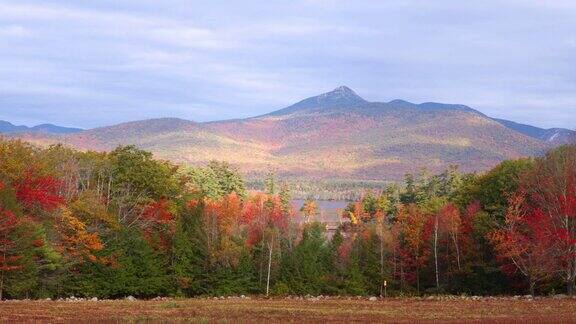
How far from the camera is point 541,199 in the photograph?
61094 mm

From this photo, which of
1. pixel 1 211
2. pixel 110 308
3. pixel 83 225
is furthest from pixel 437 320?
pixel 83 225

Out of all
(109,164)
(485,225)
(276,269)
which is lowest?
(276,269)

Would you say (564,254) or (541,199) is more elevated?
(541,199)

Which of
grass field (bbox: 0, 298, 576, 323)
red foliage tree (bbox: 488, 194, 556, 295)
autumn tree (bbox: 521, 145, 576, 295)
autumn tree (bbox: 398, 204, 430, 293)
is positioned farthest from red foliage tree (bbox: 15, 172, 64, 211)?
autumn tree (bbox: 521, 145, 576, 295)

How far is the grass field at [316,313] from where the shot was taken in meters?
36.3

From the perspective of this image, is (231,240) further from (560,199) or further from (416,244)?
(560,199)

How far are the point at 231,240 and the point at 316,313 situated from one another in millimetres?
38822

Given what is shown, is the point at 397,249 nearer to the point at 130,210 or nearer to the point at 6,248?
the point at 130,210

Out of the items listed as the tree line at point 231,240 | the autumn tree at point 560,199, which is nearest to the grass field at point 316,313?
the autumn tree at point 560,199

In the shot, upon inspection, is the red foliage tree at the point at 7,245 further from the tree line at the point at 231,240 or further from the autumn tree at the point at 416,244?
the autumn tree at the point at 416,244

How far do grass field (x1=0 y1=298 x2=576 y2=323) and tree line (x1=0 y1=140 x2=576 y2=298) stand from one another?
15698 mm

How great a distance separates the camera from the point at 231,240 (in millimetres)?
79188

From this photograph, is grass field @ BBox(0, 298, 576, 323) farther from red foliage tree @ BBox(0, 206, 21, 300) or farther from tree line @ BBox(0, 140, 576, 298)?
tree line @ BBox(0, 140, 576, 298)

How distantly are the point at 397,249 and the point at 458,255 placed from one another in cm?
705
